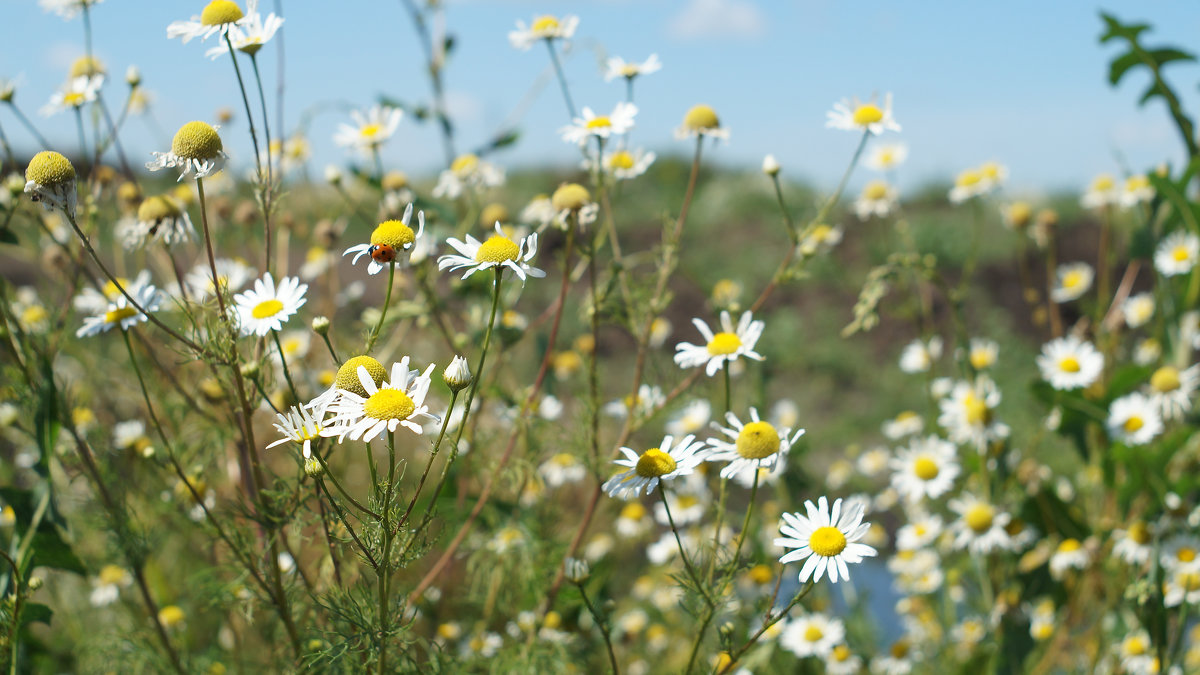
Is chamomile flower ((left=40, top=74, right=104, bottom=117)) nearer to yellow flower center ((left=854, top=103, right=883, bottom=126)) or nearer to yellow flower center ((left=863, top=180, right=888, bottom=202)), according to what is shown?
yellow flower center ((left=854, top=103, right=883, bottom=126))

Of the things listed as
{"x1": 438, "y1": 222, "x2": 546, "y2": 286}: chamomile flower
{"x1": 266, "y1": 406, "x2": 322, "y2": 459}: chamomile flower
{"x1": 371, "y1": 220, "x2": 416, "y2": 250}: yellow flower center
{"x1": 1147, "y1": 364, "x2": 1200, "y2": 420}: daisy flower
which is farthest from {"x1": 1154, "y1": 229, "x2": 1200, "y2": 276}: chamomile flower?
{"x1": 266, "y1": 406, "x2": 322, "y2": 459}: chamomile flower

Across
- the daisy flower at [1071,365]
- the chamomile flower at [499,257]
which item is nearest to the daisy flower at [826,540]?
the chamomile flower at [499,257]

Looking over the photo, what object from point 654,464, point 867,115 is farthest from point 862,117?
point 654,464

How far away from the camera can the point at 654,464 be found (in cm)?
101

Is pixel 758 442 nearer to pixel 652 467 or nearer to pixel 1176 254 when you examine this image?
pixel 652 467

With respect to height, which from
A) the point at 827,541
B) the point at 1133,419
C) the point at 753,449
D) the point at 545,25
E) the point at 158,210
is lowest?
the point at 827,541

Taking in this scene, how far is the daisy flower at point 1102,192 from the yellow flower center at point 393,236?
7.49ft

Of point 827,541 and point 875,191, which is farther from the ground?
point 875,191

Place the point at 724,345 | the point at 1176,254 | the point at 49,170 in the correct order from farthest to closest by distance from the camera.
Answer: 1. the point at 1176,254
2. the point at 724,345
3. the point at 49,170

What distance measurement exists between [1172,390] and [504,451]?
1514 mm

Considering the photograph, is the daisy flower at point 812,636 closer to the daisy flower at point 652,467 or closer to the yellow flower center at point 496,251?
the daisy flower at point 652,467

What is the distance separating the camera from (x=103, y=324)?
121 cm

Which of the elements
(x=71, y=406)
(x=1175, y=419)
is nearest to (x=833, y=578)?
(x=71, y=406)

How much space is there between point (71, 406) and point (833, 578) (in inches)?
54.8
